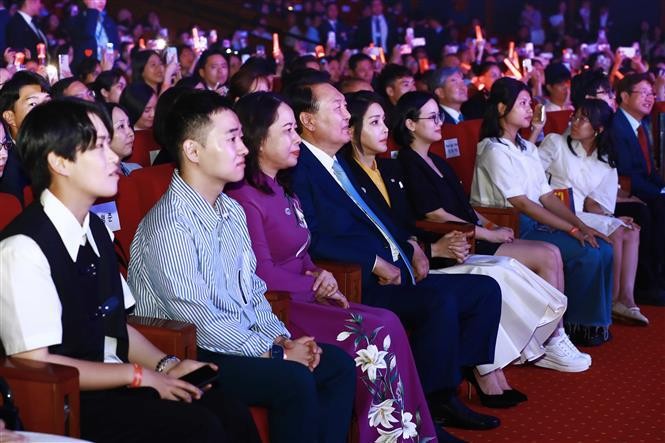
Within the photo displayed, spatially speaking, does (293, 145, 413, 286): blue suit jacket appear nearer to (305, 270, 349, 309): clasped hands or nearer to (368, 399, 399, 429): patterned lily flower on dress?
(305, 270, 349, 309): clasped hands

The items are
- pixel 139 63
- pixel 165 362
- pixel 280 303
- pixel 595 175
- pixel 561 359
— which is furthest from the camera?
pixel 139 63

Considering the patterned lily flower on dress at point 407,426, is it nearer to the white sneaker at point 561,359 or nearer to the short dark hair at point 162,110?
the short dark hair at point 162,110

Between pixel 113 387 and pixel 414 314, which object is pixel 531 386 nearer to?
pixel 414 314

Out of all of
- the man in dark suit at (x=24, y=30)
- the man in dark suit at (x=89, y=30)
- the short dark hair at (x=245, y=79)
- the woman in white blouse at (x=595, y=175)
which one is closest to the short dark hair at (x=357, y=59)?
the man in dark suit at (x=89, y=30)

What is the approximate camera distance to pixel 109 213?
276cm

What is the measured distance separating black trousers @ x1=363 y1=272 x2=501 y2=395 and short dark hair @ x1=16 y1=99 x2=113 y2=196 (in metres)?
1.23

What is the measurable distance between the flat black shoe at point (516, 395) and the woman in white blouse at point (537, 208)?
2.40 ft

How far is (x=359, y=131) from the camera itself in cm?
329

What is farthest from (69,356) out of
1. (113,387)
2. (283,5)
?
(283,5)

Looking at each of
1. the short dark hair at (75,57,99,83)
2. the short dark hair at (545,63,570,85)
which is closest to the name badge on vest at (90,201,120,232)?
the short dark hair at (75,57,99,83)

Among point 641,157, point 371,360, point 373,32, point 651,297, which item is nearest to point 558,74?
point 641,157

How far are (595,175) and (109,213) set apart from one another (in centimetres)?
237

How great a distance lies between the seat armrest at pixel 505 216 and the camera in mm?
3844

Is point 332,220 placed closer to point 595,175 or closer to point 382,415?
point 382,415
